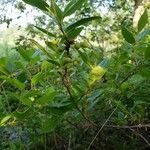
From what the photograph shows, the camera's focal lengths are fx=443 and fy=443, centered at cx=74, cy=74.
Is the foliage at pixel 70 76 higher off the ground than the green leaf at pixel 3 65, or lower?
lower

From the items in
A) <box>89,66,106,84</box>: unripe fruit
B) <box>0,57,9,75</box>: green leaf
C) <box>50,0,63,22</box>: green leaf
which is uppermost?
<box>50,0,63,22</box>: green leaf

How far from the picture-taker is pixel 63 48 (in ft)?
3.25

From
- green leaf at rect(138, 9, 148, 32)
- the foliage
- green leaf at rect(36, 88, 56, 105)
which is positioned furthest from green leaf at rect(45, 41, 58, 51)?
green leaf at rect(138, 9, 148, 32)

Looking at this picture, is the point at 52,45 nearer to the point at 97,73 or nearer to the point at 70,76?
the point at 97,73

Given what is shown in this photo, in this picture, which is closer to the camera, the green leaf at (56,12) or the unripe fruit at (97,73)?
the green leaf at (56,12)

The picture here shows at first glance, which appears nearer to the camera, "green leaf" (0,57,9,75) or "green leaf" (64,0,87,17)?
"green leaf" (64,0,87,17)

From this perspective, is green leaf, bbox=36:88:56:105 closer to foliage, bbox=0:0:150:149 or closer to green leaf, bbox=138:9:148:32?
foliage, bbox=0:0:150:149

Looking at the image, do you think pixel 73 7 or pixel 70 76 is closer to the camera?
pixel 73 7

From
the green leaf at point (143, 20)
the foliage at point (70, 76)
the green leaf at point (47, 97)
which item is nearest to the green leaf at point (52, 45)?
the foliage at point (70, 76)

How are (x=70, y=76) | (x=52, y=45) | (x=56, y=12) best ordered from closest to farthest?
(x=56, y=12), (x=52, y=45), (x=70, y=76)

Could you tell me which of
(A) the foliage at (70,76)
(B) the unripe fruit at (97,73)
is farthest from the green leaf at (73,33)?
(B) the unripe fruit at (97,73)

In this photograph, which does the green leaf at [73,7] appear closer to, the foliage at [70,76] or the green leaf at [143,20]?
the foliage at [70,76]

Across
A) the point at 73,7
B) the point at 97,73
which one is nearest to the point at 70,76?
the point at 97,73

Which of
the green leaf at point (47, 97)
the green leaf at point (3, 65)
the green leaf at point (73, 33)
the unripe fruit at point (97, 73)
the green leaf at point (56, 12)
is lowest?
the unripe fruit at point (97, 73)
